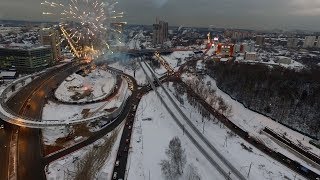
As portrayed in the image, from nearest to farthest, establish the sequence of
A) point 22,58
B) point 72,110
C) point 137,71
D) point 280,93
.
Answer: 1. point 72,110
2. point 280,93
3. point 22,58
4. point 137,71

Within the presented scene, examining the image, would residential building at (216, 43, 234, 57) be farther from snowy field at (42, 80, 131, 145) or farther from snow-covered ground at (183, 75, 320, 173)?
snowy field at (42, 80, 131, 145)

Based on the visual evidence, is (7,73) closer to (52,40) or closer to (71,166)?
(52,40)

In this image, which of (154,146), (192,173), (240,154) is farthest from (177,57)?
(192,173)

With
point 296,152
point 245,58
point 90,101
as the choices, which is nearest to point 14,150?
point 90,101

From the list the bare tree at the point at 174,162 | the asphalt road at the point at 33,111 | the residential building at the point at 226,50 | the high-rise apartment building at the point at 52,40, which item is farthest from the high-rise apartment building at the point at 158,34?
the bare tree at the point at 174,162

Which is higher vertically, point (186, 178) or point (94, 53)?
point (94, 53)

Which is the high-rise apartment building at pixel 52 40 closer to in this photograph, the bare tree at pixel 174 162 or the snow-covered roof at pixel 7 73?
the snow-covered roof at pixel 7 73

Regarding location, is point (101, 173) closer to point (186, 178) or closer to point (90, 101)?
point (186, 178)

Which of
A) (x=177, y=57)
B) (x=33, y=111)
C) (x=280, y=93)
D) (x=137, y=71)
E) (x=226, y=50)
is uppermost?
(x=226, y=50)
